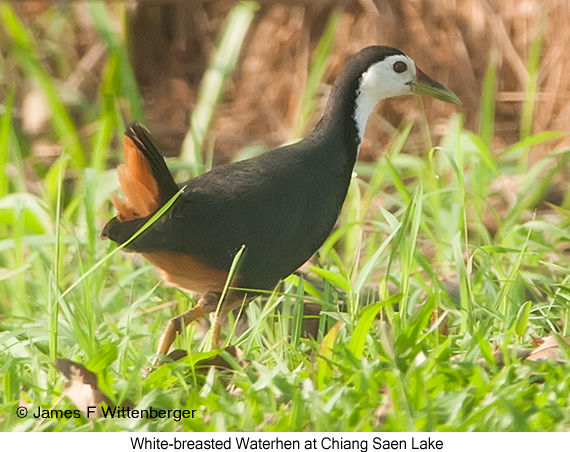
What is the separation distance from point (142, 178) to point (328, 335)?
2.10 ft

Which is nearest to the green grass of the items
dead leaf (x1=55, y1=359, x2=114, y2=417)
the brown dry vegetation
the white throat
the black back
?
dead leaf (x1=55, y1=359, x2=114, y2=417)

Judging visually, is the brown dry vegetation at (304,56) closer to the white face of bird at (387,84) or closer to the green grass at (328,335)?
the green grass at (328,335)

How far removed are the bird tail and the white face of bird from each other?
627 mm

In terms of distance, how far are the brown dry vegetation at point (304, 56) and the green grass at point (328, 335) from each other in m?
0.83

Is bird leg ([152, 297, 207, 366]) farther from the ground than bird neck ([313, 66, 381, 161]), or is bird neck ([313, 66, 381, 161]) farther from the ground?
bird neck ([313, 66, 381, 161])

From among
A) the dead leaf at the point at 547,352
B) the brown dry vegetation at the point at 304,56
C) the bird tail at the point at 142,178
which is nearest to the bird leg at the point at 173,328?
the bird tail at the point at 142,178

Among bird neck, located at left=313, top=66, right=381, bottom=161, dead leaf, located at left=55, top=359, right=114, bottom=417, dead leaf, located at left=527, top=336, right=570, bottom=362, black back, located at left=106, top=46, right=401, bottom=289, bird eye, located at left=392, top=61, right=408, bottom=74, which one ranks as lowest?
dead leaf, located at left=527, top=336, right=570, bottom=362

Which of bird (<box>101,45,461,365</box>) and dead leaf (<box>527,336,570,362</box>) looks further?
bird (<box>101,45,461,365</box>)

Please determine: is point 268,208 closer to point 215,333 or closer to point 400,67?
point 215,333

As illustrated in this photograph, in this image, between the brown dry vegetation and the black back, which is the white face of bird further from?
the brown dry vegetation

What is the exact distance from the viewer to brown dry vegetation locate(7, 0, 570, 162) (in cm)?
396

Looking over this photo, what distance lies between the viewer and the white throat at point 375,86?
8.13ft
